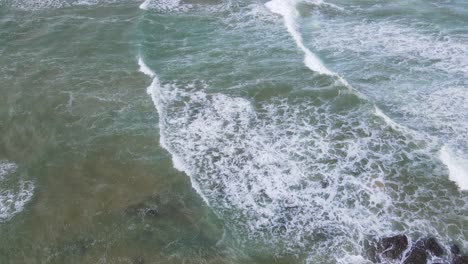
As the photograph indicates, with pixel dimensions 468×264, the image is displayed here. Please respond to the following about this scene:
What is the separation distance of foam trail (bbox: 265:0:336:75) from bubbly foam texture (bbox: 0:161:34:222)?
14884 millimetres

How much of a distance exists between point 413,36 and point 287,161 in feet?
46.3

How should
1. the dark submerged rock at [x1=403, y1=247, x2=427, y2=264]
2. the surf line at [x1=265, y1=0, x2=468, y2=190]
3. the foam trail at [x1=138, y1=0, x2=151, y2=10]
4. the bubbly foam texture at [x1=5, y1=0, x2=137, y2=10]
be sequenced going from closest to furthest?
the dark submerged rock at [x1=403, y1=247, x2=427, y2=264] < the surf line at [x1=265, y1=0, x2=468, y2=190] < the foam trail at [x1=138, y1=0, x2=151, y2=10] < the bubbly foam texture at [x1=5, y1=0, x2=137, y2=10]

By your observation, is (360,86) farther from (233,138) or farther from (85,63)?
(85,63)

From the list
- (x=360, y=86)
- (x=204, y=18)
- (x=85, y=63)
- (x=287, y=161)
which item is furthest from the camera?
(x=204, y=18)

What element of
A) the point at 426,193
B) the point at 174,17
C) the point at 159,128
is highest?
the point at 174,17

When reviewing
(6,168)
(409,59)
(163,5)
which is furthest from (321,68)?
(6,168)

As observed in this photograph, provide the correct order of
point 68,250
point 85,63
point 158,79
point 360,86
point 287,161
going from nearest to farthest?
point 68,250 < point 287,161 < point 360,86 < point 158,79 < point 85,63

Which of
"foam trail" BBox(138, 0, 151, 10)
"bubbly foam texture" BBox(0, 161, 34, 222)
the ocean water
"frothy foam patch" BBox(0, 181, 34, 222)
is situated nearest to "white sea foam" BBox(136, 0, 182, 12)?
"foam trail" BBox(138, 0, 151, 10)

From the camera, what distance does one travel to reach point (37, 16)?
30844 millimetres

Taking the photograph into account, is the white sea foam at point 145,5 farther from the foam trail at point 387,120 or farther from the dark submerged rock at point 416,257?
the dark submerged rock at point 416,257

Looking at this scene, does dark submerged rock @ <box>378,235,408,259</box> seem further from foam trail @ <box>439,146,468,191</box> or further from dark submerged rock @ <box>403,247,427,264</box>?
foam trail @ <box>439,146,468,191</box>

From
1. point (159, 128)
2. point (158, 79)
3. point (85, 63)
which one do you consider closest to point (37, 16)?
point (85, 63)

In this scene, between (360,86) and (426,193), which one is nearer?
(426,193)

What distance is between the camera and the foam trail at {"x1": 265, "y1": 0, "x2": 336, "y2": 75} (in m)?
22.5
